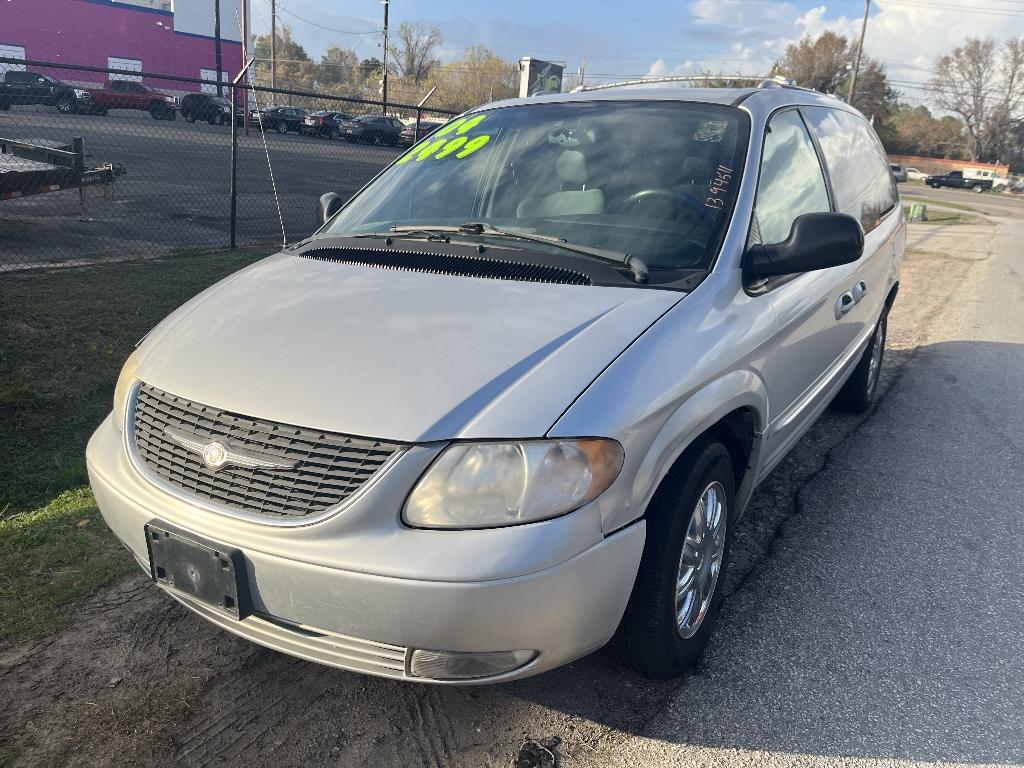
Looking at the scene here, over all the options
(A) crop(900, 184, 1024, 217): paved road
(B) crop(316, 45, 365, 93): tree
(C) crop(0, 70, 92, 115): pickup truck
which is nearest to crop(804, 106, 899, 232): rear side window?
(C) crop(0, 70, 92, 115): pickup truck

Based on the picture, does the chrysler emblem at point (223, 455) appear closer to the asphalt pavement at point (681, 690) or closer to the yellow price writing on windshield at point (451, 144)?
the asphalt pavement at point (681, 690)

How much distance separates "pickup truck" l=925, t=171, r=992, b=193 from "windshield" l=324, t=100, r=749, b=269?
70.4 meters

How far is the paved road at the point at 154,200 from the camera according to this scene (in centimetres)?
900

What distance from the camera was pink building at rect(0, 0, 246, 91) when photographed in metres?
38.9

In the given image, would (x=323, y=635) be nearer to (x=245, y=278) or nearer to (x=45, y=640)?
(x=45, y=640)

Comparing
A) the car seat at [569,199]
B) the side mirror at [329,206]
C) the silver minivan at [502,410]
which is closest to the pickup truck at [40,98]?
the side mirror at [329,206]

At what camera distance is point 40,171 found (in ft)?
25.0

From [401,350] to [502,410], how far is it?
15.5 inches

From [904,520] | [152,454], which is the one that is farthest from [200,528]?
[904,520]

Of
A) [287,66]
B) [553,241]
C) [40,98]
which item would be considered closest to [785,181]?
[553,241]

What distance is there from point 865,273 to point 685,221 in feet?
6.05

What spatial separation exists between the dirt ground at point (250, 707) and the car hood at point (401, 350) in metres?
0.93

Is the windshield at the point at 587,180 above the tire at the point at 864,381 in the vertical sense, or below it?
above

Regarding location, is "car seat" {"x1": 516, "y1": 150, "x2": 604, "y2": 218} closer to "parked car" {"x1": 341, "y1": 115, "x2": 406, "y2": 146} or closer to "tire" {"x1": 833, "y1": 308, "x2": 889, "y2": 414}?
"tire" {"x1": 833, "y1": 308, "x2": 889, "y2": 414}
